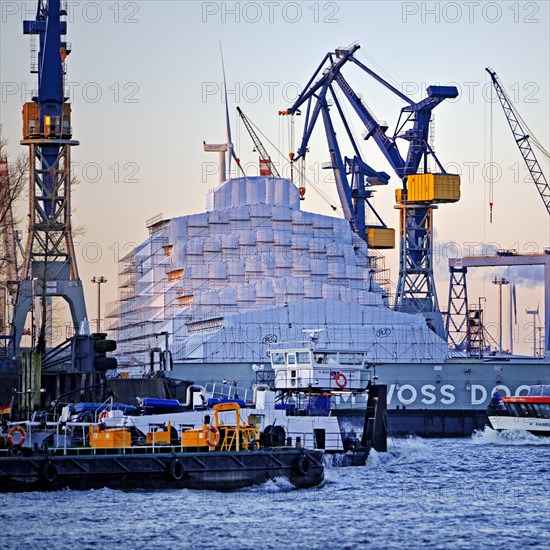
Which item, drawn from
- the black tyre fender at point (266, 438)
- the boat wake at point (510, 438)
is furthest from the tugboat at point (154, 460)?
the boat wake at point (510, 438)

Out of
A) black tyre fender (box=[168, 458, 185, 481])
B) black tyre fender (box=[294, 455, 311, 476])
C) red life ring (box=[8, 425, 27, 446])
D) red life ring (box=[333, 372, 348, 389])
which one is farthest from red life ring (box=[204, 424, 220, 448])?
red life ring (box=[333, 372, 348, 389])

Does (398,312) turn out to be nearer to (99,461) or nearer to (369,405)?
(369,405)

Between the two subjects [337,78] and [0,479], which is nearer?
[0,479]

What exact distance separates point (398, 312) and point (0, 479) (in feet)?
377

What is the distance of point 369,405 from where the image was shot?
80375 millimetres

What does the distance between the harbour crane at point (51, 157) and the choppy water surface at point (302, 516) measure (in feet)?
194

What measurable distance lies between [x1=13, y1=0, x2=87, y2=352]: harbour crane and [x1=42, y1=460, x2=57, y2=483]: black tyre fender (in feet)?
225

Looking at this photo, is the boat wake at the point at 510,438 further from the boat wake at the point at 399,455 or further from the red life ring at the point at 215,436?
the red life ring at the point at 215,436

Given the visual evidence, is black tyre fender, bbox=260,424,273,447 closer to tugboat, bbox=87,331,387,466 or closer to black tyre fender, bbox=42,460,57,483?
tugboat, bbox=87,331,387,466

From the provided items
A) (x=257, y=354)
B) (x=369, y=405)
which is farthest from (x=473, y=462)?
(x=257, y=354)

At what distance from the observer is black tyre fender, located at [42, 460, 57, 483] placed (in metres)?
59.0

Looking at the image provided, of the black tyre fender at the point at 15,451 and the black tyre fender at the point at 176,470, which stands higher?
the black tyre fender at the point at 15,451

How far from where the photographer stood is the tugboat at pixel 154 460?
59.2 metres

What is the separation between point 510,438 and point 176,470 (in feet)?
170
